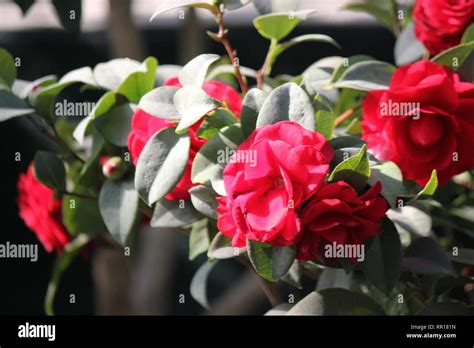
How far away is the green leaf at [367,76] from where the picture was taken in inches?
32.4

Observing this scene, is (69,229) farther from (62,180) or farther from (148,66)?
(148,66)

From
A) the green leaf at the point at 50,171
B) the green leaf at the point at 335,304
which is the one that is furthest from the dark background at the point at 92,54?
the green leaf at the point at 335,304

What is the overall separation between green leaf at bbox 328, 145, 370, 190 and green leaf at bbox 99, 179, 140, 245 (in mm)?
238

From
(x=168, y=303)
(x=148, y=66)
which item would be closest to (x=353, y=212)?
(x=148, y=66)

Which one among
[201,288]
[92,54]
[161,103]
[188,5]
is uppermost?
[92,54]

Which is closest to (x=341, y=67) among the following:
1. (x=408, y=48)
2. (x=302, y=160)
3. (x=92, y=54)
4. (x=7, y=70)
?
(x=408, y=48)

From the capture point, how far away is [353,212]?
674mm

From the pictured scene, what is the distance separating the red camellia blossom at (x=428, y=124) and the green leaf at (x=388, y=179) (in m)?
0.05

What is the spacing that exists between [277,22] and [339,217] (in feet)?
0.92

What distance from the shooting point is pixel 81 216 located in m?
→ 1.05

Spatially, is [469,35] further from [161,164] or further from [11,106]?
[11,106]

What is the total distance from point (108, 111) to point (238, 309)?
1.05m

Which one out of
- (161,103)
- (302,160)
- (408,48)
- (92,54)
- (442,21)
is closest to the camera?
(302,160)

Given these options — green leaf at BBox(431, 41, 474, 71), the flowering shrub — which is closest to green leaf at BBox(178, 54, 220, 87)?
the flowering shrub
